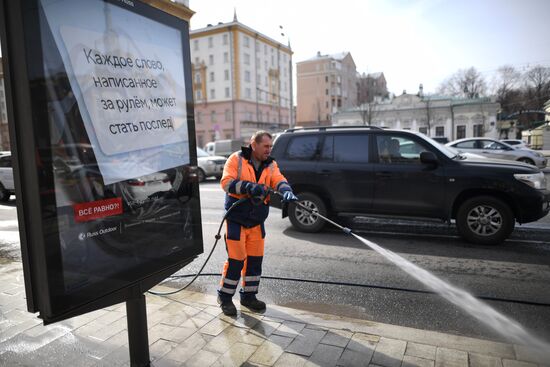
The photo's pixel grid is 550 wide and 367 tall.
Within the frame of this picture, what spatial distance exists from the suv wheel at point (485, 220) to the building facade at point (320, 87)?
3159 inches

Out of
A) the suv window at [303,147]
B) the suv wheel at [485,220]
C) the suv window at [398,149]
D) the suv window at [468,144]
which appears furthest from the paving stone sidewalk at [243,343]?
the suv window at [468,144]

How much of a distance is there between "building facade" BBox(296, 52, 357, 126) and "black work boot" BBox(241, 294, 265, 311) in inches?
3272

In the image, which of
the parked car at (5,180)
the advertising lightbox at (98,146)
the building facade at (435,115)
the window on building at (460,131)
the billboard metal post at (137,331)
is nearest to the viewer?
the advertising lightbox at (98,146)

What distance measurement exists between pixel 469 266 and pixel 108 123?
5.07 metres

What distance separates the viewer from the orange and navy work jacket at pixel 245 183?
375cm

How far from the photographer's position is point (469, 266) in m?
5.41

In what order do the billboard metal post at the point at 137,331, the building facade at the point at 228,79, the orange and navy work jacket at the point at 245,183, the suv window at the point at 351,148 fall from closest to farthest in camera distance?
the billboard metal post at the point at 137,331
the orange and navy work jacket at the point at 245,183
the suv window at the point at 351,148
the building facade at the point at 228,79

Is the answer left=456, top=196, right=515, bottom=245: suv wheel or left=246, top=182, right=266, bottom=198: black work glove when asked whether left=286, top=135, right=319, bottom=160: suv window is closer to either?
left=456, top=196, right=515, bottom=245: suv wheel

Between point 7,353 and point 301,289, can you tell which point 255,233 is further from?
point 7,353

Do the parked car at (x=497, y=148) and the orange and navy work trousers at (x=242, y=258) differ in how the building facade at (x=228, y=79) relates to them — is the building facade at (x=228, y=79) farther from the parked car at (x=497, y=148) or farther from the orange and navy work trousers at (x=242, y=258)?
Answer: the orange and navy work trousers at (x=242, y=258)

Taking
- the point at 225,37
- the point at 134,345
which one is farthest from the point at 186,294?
the point at 225,37

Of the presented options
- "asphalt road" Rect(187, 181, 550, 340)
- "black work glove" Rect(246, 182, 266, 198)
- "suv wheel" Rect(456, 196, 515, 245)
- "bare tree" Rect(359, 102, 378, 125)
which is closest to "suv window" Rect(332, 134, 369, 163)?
"asphalt road" Rect(187, 181, 550, 340)

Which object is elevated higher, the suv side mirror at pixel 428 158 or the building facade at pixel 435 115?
the building facade at pixel 435 115

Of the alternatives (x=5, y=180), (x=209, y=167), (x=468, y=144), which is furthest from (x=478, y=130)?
(x=5, y=180)
